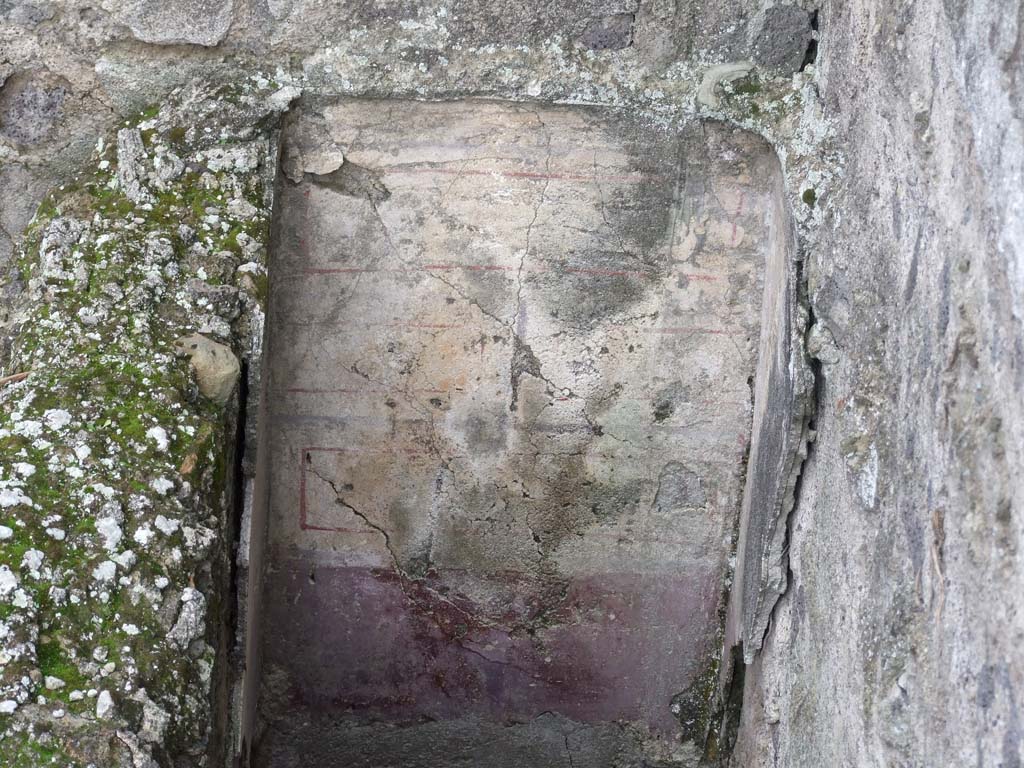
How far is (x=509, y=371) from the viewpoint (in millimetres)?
2814

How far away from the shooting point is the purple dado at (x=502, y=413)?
2670 mm

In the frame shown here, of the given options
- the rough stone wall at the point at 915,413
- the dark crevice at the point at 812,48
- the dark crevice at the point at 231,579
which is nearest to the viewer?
the rough stone wall at the point at 915,413

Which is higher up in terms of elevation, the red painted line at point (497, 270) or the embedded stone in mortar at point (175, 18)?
the embedded stone in mortar at point (175, 18)

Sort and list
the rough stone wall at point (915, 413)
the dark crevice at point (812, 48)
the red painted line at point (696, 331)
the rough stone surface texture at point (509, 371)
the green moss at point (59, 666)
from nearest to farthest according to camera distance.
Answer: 1. the rough stone wall at point (915, 413)
2. the rough stone surface texture at point (509, 371)
3. the green moss at point (59, 666)
4. the dark crevice at point (812, 48)
5. the red painted line at point (696, 331)

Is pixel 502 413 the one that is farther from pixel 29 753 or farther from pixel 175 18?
pixel 29 753

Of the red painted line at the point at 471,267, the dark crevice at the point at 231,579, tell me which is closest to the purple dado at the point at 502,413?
the red painted line at the point at 471,267

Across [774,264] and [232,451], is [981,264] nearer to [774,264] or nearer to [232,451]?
[774,264]

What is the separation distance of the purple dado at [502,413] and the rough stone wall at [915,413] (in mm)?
413

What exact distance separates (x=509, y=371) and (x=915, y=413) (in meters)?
1.15

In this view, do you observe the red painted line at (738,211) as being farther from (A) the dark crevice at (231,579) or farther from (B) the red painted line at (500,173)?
(A) the dark crevice at (231,579)

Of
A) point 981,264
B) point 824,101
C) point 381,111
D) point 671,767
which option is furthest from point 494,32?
point 671,767

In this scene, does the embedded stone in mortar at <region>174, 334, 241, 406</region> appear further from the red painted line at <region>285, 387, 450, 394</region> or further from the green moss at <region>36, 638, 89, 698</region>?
the green moss at <region>36, 638, 89, 698</region>

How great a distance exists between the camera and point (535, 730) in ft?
10.2

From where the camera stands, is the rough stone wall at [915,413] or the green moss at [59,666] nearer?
the rough stone wall at [915,413]
